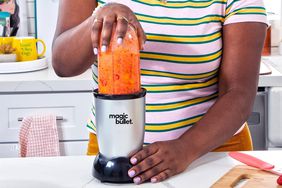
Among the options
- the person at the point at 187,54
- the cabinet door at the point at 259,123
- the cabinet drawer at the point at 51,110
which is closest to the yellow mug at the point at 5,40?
the cabinet drawer at the point at 51,110

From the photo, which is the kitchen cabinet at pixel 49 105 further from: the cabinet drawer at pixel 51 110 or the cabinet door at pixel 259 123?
the cabinet door at pixel 259 123

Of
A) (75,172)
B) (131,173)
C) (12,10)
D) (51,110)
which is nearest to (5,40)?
(12,10)

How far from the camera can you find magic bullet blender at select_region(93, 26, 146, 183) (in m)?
0.90

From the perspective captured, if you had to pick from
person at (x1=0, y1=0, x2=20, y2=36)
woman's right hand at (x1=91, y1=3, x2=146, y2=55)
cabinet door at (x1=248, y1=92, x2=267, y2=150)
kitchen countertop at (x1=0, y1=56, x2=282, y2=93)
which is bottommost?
cabinet door at (x1=248, y1=92, x2=267, y2=150)

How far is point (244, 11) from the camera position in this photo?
1197 mm

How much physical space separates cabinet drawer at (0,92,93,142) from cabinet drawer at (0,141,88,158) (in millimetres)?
20

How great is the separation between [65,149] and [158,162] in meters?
1.20

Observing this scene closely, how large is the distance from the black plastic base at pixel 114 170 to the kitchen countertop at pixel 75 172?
0.01m

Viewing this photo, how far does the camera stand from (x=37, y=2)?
8.29 feet

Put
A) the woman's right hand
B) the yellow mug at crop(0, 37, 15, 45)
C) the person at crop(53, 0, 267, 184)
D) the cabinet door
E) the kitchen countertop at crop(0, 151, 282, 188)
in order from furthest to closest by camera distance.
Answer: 1. the yellow mug at crop(0, 37, 15, 45)
2. the cabinet door
3. the person at crop(53, 0, 267, 184)
4. the kitchen countertop at crop(0, 151, 282, 188)
5. the woman's right hand

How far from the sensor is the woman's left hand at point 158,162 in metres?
0.97

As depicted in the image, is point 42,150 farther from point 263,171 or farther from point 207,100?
point 263,171

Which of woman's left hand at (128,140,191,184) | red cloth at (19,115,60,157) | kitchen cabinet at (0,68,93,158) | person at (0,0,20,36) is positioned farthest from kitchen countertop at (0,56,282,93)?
woman's left hand at (128,140,191,184)

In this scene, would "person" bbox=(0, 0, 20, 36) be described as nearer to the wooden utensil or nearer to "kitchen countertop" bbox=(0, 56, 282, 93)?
"kitchen countertop" bbox=(0, 56, 282, 93)
